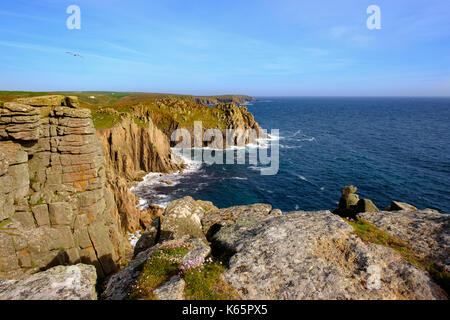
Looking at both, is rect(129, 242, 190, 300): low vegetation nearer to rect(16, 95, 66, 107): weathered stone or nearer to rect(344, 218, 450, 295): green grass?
rect(344, 218, 450, 295): green grass

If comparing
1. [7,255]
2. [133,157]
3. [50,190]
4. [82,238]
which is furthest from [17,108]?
[133,157]

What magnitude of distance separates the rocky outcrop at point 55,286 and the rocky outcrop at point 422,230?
1203cm

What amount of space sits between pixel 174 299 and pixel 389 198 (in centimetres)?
6197

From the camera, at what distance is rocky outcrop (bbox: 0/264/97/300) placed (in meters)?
7.21

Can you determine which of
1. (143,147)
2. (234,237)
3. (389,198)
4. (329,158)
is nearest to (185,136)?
(143,147)

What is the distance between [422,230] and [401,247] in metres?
2.02

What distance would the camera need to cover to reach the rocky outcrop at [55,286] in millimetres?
7215

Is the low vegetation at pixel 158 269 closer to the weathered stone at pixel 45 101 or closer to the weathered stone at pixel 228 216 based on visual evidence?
the weathered stone at pixel 228 216

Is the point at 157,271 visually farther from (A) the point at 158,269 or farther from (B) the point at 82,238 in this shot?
(B) the point at 82,238

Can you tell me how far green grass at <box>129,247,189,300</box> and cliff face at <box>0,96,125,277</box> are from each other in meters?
11.4

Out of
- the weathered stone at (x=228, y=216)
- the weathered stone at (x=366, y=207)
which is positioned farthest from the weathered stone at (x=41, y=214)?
the weathered stone at (x=366, y=207)

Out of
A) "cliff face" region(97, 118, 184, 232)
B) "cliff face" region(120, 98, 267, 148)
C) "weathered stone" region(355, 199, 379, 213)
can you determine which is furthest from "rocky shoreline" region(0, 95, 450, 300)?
"cliff face" region(120, 98, 267, 148)

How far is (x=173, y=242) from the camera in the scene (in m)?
10.8
